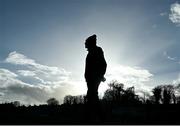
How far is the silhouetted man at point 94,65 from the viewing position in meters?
11.3

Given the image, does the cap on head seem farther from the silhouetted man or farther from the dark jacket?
the dark jacket

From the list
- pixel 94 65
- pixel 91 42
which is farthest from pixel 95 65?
pixel 91 42

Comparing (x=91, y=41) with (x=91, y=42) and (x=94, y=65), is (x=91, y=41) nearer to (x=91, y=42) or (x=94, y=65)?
(x=91, y=42)

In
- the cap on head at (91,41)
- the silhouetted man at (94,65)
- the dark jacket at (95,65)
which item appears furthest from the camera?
the cap on head at (91,41)

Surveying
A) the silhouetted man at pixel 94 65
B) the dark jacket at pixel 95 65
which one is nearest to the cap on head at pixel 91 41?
the silhouetted man at pixel 94 65

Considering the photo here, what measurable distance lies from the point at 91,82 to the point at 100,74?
0.50 metres

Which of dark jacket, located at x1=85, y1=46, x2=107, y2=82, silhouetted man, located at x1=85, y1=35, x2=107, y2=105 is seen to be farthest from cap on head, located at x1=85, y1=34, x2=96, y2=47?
dark jacket, located at x1=85, y1=46, x2=107, y2=82

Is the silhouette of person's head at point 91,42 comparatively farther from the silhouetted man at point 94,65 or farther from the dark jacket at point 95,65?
the dark jacket at point 95,65

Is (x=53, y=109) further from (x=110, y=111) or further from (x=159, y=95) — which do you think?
(x=159, y=95)

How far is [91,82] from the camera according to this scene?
11.3m

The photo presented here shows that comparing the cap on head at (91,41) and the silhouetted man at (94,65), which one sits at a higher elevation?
the cap on head at (91,41)

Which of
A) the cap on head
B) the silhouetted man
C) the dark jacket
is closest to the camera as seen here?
the silhouetted man

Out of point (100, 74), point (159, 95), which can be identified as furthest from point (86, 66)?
point (159, 95)

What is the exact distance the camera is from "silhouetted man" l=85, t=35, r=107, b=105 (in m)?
11.3
